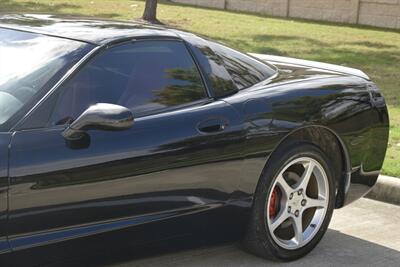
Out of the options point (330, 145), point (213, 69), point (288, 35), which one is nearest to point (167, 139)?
point (213, 69)

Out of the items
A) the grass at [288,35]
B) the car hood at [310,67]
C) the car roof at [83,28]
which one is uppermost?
the car roof at [83,28]

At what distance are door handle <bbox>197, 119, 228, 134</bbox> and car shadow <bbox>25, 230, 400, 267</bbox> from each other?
0.64 m

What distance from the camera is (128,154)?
3807mm

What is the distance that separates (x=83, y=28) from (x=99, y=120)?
87cm

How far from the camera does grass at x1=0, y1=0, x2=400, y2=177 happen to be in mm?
12249

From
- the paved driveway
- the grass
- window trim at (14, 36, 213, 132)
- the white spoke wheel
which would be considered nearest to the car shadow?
the paved driveway

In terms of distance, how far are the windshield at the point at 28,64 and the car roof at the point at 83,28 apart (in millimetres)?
82

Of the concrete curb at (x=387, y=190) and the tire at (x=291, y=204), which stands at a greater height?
the tire at (x=291, y=204)

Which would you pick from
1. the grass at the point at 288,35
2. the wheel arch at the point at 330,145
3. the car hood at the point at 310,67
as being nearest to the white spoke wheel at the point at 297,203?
the wheel arch at the point at 330,145

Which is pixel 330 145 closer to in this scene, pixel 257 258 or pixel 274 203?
pixel 274 203

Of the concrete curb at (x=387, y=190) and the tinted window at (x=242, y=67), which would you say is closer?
the tinted window at (x=242, y=67)

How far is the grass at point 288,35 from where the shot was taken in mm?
12249

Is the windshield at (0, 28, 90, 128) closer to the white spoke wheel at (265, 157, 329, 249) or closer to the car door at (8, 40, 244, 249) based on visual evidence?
the car door at (8, 40, 244, 249)

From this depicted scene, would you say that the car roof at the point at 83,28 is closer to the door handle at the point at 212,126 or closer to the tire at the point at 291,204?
the door handle at the point at 212,126
